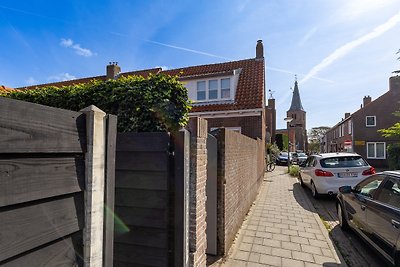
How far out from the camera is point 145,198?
2377 mm

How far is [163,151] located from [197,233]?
1097 mm

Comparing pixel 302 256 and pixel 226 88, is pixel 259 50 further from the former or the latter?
pixel 302 256

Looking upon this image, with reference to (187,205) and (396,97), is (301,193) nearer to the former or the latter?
(187,205)

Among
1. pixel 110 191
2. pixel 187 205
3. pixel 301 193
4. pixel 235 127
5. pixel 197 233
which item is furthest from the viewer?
pixel 235 127

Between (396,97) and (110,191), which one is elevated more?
(396,97)

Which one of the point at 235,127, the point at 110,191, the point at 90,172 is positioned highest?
the point at 235,127

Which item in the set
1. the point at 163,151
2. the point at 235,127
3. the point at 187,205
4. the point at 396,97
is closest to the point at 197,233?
the point at 187,205

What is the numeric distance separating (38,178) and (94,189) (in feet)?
1.22

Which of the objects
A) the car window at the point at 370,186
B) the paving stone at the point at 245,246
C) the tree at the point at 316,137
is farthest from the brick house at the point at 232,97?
the tree at the point at 316,137

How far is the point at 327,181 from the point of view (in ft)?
27.6

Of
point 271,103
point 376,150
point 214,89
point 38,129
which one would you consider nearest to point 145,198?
point 38,129

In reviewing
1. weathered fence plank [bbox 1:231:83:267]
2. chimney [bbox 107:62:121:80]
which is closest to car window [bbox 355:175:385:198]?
weathered fence plank [bbox 1:231:83:267]

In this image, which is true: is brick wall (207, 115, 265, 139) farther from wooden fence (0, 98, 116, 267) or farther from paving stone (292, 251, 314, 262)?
wooden fence (0, 98, 116, 267)

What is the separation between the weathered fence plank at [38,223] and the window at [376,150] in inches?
1331
